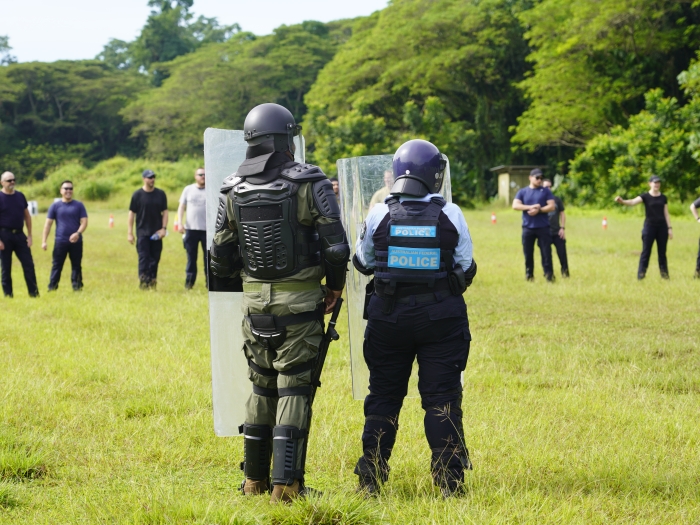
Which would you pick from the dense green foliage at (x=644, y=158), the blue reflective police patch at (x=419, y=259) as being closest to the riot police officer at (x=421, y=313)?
the blue reflective police patch at (x=419, y=259)

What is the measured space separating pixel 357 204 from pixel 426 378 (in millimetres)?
1532

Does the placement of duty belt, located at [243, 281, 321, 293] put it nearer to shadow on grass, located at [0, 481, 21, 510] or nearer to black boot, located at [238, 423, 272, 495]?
black boot, located at [238, 423, 272, 495]

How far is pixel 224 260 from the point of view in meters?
4.45

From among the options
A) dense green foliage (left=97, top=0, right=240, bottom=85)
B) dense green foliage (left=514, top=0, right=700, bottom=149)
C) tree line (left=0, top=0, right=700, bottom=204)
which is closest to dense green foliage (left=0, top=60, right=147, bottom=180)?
tree line (left=0, top=0, right=700, bottom=204)

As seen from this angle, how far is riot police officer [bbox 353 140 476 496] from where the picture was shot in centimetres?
427

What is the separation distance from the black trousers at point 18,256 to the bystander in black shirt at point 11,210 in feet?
0.44

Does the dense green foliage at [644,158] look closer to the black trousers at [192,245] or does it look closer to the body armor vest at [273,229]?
the black trousers at [192,245]

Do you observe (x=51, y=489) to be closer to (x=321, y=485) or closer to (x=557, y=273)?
(x=321, y=485)

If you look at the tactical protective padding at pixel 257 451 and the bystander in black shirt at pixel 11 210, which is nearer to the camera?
the tactical protective padding at pixel 257 451

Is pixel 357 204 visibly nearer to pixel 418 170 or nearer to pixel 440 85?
pixel 418 170

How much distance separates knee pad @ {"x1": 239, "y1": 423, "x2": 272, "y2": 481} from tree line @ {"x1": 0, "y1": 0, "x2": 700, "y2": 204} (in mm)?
21919

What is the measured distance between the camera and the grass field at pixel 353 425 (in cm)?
401

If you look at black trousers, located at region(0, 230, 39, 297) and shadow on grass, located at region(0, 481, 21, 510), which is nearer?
shadow on grass, located at region(0, 481, 21, 510)

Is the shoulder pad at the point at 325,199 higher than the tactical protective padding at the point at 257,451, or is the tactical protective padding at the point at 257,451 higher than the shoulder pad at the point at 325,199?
the shoulder pad at the point at 325,199
